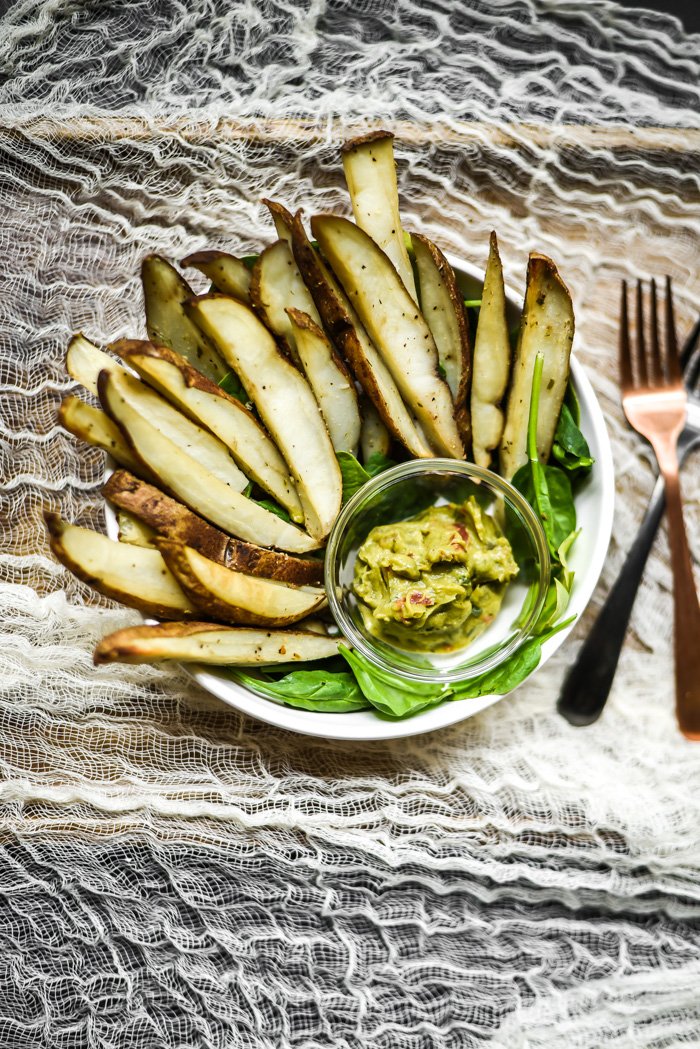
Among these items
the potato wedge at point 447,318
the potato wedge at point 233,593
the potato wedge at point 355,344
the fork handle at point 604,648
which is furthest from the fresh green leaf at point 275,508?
the fork handle at point 604,648

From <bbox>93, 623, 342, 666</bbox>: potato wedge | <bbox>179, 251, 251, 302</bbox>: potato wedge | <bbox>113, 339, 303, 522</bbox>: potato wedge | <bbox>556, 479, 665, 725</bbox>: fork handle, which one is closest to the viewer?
<bbox>93, 623, 342, 666</bbox>: potato wedge

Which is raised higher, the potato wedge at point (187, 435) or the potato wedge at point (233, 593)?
the potato wedge at point (187, 435)

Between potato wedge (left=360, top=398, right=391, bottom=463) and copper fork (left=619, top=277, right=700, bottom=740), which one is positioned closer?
potato wedge (left=360, top=398, right=391, bottom=463)

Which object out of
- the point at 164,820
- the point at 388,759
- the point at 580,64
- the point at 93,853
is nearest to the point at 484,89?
the point at 580,64

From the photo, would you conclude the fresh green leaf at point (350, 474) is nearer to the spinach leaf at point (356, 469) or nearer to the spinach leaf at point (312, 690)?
the spinach leaf at point (356, 469)

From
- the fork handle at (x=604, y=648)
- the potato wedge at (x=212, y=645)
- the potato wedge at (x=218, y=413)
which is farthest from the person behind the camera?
the fork handle at (x=604, y=648)

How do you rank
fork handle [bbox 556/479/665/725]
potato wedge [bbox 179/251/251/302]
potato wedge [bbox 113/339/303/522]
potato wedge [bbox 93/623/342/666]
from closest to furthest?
potato wedge [bbox 93/623/342/666] → potato wedge [bbox 113/339/303/522] → potato wedge [bbox 179/251/251/302] → fork handle [bbox 556/479/665/725]

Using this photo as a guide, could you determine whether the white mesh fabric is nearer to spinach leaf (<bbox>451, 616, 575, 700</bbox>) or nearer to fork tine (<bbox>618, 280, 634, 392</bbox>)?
fork tine (<bbox>618, 280, 634, 392</bbox>)

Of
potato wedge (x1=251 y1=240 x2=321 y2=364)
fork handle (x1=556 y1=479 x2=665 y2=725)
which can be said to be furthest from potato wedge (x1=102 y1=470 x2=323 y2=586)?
Answer: fork handle (x1=556 y1=479 x2=665 y2=725)
